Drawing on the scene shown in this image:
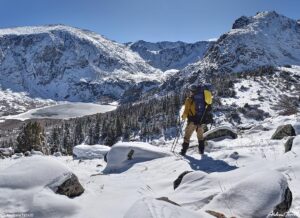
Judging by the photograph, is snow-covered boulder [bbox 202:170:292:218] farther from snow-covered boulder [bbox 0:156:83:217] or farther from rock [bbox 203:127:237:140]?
rock [bbox 203:127:237:140]

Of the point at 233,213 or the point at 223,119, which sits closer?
the point at 233,213

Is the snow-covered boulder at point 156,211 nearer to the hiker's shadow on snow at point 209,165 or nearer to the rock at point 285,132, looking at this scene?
the hiker's shadow on snow at point 209,165

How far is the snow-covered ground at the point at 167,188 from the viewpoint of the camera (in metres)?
8.38

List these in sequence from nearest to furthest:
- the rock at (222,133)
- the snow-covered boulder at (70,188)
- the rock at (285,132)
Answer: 1. the snow-covered boulder at (70,188)
2. the rock at (285,132)
3. the rock at (222,133)

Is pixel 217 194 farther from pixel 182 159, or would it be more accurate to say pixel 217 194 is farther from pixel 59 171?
pixel 182 159

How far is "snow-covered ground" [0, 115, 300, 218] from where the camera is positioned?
8.38m

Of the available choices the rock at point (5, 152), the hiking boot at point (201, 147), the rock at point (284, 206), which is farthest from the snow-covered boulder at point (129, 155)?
the rock at point (284, 206)

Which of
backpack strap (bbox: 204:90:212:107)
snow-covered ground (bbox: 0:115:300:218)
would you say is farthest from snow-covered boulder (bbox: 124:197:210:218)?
backpack strap (bbox: 204:90:212:107)

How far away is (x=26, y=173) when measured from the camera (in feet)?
33.2

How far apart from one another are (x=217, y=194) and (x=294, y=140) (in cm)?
587

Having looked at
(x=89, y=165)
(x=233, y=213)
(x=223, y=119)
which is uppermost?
(x=233, y=213)

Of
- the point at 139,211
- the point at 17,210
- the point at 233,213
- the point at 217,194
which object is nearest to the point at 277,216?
the point at 233,213

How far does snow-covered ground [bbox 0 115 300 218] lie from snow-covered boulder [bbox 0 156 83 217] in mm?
24

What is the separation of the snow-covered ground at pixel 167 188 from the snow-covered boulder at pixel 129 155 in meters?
0.04
